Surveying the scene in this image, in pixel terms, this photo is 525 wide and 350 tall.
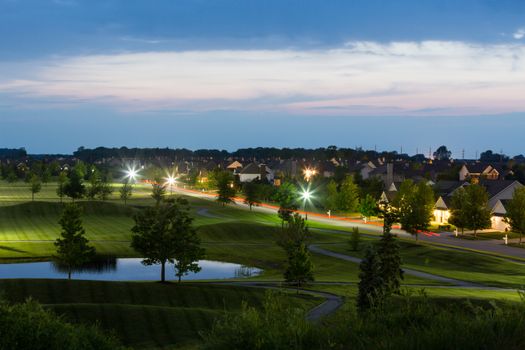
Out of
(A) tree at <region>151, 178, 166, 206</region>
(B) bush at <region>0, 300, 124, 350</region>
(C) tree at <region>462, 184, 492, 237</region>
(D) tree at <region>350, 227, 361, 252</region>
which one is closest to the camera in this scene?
(B) bush at <region>0, 300, 124, 350</region>

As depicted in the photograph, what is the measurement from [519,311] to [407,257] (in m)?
55.5

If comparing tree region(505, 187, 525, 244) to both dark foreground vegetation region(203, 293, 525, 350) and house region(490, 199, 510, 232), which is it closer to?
house region(490, 199, 510, 232)

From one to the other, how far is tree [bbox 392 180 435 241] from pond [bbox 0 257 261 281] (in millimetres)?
25829

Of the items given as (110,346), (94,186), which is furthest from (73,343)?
(94,186)

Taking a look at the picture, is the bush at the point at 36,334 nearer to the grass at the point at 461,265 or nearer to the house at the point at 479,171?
the grass at the point at 461,265

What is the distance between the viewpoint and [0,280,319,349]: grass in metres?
33.4

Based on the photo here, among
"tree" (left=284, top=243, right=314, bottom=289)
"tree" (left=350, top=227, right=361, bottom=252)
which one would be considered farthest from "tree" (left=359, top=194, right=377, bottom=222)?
"tree" (left=284, top=243, right=314, bottom=289)

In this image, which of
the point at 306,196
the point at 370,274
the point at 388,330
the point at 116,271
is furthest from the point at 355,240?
the point at 388,330

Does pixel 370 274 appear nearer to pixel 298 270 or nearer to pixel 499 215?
pixel 298 270

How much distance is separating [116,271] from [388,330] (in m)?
49.6

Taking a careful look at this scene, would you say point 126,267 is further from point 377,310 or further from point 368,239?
point 377,310

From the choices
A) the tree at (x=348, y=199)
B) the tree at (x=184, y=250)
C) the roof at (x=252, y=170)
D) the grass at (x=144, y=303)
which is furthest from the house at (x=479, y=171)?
the grass at (x=144, y=303)

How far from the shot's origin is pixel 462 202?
82500 millimetres

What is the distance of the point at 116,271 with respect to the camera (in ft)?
191
